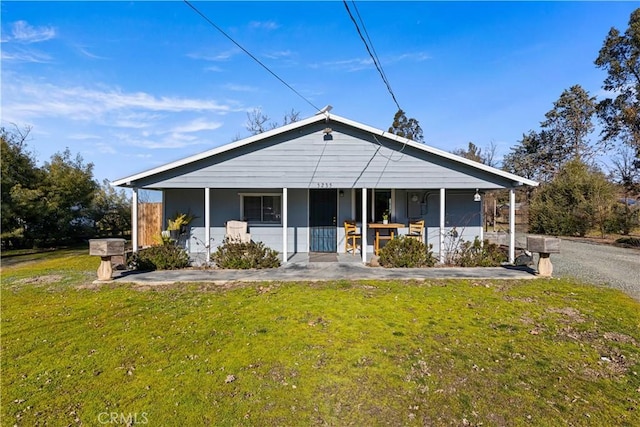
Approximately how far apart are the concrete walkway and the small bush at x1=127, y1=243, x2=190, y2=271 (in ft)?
0.99

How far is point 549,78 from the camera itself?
14.2 m

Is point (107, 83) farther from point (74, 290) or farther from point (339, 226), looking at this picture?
point (339, 226)

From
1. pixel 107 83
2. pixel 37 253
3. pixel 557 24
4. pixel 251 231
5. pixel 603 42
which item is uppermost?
pixel 603 42

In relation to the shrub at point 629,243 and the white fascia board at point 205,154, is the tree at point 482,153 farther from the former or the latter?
the white fascia board at point 205,154

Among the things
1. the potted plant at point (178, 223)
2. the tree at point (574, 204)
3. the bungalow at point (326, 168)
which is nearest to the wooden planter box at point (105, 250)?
the bungalow at point (326, 168)

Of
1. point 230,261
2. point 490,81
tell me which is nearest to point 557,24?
point 490,81

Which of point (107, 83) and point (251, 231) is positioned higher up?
point (107, 83)

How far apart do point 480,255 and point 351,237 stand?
411 cm

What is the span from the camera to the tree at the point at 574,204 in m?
18.0

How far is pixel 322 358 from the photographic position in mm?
3867

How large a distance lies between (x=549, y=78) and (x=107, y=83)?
18069mm

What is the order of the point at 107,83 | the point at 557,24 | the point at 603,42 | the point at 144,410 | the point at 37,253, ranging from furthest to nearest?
the point at 603,42 < the point at 37,253 < the point at 107,83 < the point at 557,24 < the point at 144,410

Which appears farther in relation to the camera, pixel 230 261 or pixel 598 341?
pixel 230 261

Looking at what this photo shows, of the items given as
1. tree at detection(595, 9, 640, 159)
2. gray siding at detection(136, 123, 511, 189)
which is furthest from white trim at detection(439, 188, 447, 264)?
tree at detection(595, 9, 640, 159)
